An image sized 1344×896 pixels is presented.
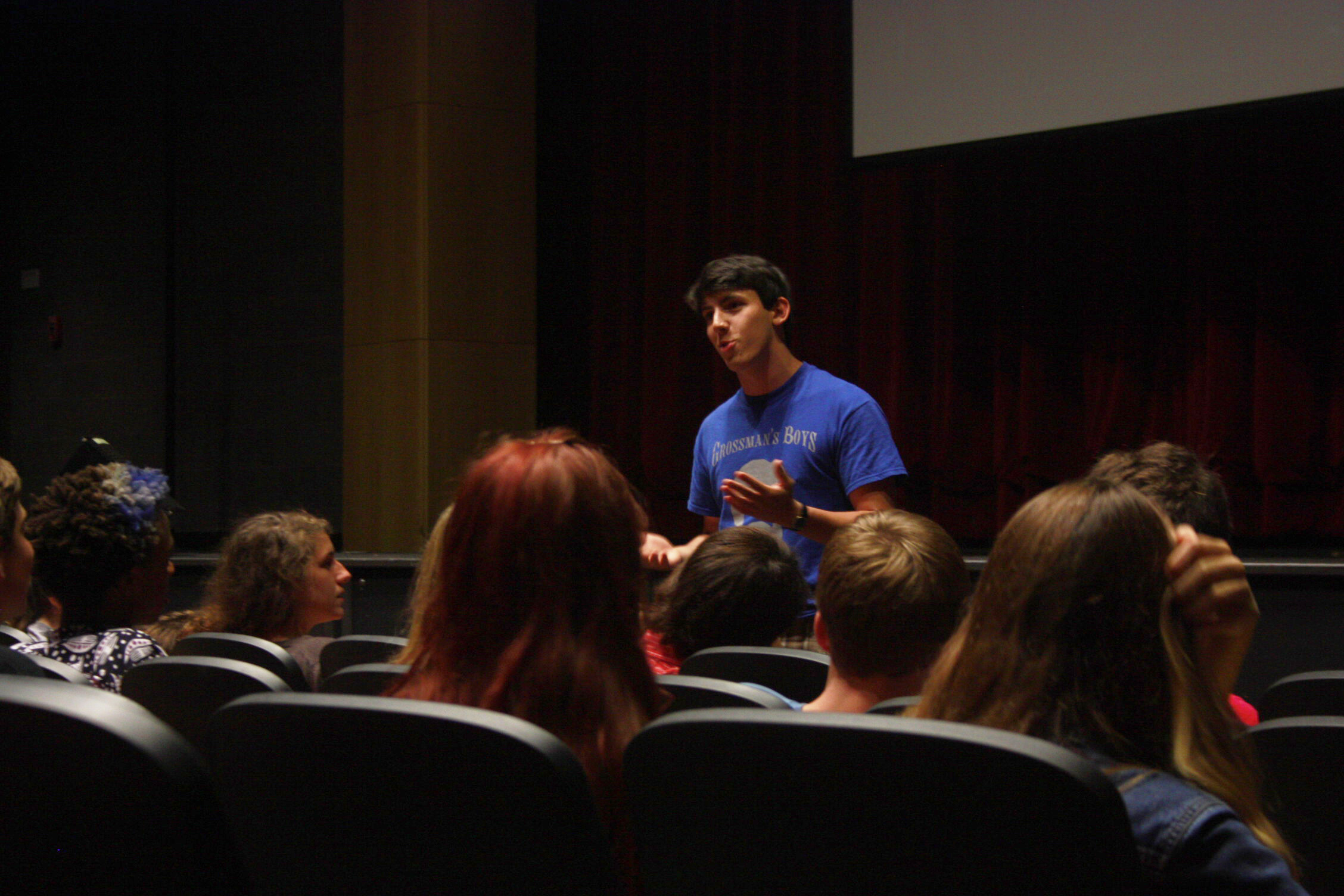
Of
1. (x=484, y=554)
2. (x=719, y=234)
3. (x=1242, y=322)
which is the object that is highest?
(x=719, y=234)

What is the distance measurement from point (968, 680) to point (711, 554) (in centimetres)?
102

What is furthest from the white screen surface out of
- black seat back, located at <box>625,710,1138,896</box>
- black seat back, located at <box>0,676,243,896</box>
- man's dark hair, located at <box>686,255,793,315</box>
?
black seat back, located at <box>0,676,243,896</box>

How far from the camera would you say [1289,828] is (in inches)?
46.4

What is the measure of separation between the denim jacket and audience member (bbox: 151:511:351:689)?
5.97 feet

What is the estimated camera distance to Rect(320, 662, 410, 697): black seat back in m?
1.35

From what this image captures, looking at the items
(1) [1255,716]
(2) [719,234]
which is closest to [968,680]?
(1) [1255,716]

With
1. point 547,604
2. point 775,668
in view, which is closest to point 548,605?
point 547,604

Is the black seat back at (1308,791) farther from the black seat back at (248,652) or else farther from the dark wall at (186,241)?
the dark wall at (186,241)

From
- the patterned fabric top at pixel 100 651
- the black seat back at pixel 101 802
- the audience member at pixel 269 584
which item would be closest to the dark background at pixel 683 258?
the audience member at pixel 269 584

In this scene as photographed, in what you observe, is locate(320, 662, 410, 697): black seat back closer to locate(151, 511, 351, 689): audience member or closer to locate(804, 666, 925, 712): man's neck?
locate(804, 666, 925, 712): man's neck

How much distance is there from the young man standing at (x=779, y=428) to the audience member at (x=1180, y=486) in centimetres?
78

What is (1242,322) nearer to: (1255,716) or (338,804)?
(1255,716)

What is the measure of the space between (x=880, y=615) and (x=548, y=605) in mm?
548

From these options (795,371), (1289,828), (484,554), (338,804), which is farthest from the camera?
(795,371)
